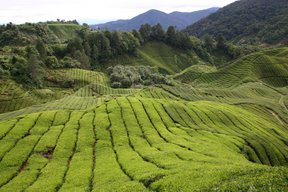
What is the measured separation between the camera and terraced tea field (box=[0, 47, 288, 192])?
32.0 metres

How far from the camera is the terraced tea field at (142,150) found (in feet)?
105

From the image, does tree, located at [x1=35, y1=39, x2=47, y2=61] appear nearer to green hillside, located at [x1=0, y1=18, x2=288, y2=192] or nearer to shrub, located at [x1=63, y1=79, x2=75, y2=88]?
shrub, located at [x1=63, y1=79, x2=75, y2=88]

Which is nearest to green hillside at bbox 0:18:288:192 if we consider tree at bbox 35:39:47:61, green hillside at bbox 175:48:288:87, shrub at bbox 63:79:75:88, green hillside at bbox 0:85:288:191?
green hillside at bbox 0:85:288:191

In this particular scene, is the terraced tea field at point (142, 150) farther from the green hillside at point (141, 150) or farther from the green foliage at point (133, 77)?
the green foliage at point (133, 77)

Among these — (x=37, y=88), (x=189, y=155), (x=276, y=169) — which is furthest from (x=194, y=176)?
(x=37, y=88)

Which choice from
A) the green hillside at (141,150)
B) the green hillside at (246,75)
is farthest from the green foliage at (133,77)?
the green hillside at (141,150)

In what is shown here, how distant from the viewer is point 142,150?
50938mm

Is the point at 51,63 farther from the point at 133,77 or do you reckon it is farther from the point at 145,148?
the point at 145,148

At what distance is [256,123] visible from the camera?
282 ft

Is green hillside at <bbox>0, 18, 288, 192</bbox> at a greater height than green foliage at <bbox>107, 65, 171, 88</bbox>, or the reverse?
green hillside at <bbox>0, 18, 288, 192</bbox>

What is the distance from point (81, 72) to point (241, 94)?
92.8m

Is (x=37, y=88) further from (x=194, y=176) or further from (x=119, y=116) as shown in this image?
(x=194, y=176)

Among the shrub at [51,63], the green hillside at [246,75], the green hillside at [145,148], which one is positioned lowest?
the green hillside at [246,75]

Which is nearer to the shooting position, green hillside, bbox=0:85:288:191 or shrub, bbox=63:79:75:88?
green hillside, bbox=0:85:288:191
